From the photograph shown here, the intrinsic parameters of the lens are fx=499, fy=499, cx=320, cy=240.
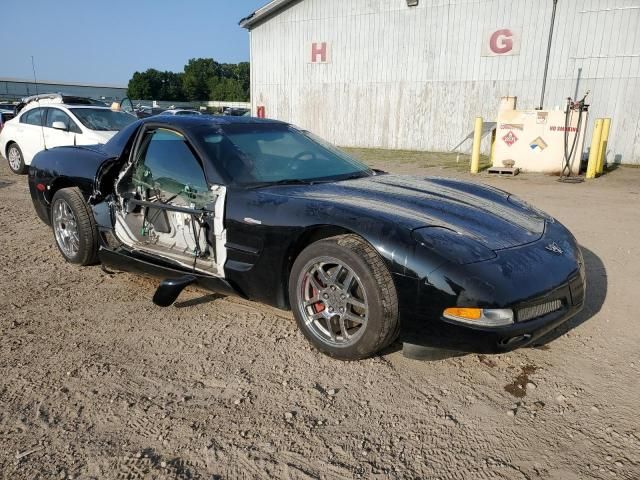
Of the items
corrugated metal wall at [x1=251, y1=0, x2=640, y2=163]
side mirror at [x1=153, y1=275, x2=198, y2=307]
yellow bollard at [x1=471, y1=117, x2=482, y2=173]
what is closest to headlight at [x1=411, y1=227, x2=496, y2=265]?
side mirror at [x1=153, y1=275, x2=198, y2=307]

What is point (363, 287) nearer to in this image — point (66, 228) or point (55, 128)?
point (66, 228)

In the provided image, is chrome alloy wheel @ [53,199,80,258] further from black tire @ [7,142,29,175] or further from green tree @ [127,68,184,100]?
green tree @ [127,68,184,100]

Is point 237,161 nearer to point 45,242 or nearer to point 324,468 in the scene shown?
point 324,468

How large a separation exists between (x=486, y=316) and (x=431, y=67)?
16.8 meters

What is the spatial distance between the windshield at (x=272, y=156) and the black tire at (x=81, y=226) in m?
1.40

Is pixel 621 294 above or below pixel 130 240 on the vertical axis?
below

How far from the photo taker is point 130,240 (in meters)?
4.03

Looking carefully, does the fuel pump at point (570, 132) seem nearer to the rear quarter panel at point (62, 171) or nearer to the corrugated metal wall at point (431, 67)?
the corrugated metal wall at point (431, 67)

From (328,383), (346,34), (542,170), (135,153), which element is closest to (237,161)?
(135,153)

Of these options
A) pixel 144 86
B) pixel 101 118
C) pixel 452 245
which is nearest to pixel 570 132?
pixel 101 118

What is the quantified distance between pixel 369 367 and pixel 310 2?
19361 mm

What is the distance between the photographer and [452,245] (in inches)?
99.7

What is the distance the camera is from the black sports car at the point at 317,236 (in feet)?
8.09

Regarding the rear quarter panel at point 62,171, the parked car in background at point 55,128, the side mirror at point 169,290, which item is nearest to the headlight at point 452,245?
the side mirror at point 169,290
